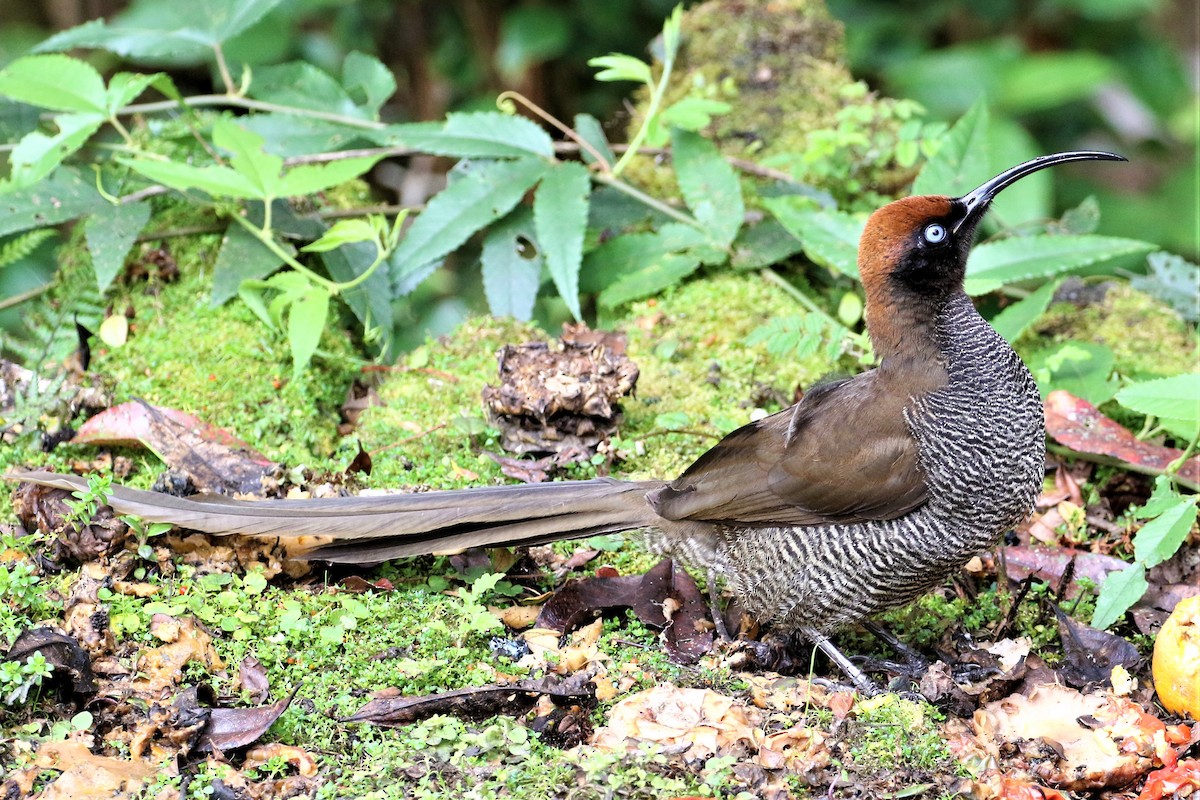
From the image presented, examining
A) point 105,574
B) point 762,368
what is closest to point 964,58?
point 762,368

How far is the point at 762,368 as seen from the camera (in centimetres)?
477

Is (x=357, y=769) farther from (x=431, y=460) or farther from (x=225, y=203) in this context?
(x=225, y=203)

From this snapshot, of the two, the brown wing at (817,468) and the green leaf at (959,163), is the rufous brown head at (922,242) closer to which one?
the brown wing at (817,468)

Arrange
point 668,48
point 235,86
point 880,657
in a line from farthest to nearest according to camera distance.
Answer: point 235,86
point 668,48
point 880,657

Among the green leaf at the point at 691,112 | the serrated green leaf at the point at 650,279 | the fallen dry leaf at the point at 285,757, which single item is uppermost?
the green leaf at the point at 691,112

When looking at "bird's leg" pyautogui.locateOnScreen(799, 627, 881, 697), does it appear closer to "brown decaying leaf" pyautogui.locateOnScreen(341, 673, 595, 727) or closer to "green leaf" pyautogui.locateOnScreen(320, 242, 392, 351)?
"brown decaying leaf" pyautogui.locateOnScreen(341, 673, 595, 727)

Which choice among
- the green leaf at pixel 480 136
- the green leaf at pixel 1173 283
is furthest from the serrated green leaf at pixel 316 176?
the green leaf at pixel 1173 283

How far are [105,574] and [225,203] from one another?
2058mm

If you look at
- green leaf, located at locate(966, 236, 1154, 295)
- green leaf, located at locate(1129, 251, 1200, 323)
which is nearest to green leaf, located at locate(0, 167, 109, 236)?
green leaf, located at locate(966, 236, 1154, 295)

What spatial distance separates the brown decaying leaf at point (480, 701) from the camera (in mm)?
2895

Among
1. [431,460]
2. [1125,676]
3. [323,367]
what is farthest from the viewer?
[323,367]

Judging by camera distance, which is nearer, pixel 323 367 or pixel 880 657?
pixel 880 657

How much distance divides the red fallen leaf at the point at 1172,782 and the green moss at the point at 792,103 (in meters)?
3.12

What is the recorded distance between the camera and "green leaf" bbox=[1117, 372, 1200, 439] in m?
3.45
